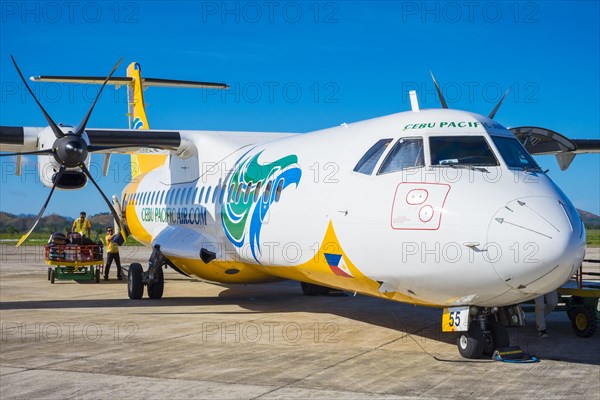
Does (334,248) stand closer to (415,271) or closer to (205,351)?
(415,271)

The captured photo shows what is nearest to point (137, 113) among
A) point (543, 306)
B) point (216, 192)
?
point (216, 192)

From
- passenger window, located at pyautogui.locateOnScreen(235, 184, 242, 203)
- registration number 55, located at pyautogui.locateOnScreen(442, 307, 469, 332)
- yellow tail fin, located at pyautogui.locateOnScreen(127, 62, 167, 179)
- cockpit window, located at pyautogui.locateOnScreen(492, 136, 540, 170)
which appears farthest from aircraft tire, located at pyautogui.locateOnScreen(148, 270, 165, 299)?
cockpit window, located at pyautogui.locateOnScreen(492, 136, 540, 170)

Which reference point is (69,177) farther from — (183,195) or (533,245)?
(533,245)

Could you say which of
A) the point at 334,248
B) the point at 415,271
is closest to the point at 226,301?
the point at 334,248

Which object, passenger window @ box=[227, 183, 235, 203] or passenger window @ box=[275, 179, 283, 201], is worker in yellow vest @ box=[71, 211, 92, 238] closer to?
passenger window @ box=[227, 183, 235, 203]

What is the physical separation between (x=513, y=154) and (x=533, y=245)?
5.63 feet

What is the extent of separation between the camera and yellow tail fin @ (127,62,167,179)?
21188mm

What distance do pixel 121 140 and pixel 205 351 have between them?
7.26 metres

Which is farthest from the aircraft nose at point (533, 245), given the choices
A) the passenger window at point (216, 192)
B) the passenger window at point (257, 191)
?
the passenger window at point (216, 192)

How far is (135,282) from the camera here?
1530 cm

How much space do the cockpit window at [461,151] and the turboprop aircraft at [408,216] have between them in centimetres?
1

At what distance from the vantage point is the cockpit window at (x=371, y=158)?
8.86 meters

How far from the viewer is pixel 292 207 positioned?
10.4m

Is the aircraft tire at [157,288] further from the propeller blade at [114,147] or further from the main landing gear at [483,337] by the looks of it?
the main landing gear at [483,337]
